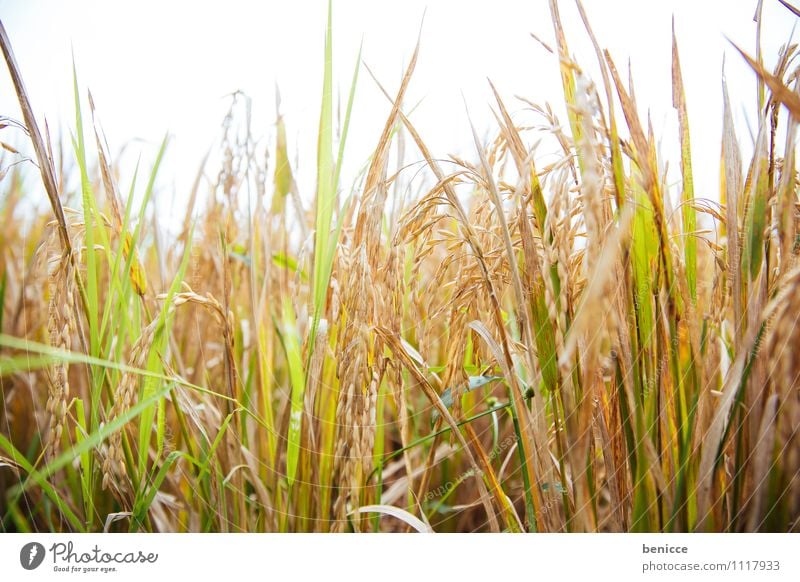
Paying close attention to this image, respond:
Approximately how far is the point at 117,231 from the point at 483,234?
430 millimetres

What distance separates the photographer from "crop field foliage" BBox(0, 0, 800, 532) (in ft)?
1.56

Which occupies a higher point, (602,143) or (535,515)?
(602,143)

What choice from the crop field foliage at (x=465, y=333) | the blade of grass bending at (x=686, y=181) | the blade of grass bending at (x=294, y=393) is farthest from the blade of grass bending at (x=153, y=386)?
the blade of grass bending at (x=686, y=181)

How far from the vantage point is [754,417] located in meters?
0.47

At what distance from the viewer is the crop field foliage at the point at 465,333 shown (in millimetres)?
475

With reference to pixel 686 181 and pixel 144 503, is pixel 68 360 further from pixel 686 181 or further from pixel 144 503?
pixel 686 181

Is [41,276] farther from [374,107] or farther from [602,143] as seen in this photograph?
[602,143]

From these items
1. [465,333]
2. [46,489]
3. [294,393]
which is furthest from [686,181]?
[46,489]
